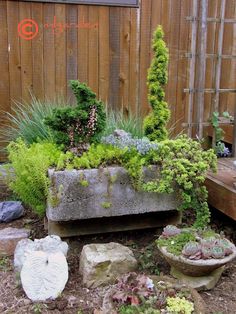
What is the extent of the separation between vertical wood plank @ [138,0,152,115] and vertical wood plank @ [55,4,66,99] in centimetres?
77

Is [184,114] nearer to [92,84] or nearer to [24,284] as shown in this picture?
[92,84]

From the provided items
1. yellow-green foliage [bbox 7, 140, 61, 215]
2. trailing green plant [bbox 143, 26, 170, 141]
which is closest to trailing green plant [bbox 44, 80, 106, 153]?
yellow-green foliage [bbox 7, 140, 61, 215]

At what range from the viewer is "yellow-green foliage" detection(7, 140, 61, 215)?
2896 millimetres

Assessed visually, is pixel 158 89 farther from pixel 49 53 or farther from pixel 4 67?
pixel 4 67

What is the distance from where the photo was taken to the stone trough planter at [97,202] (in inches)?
112

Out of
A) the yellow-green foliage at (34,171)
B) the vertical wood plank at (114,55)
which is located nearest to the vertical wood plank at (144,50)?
the vertical wood plank at (114,55)

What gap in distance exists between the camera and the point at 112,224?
3127 millimetres

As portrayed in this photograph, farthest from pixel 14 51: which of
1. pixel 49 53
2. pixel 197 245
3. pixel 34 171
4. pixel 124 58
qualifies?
pixel 197 245

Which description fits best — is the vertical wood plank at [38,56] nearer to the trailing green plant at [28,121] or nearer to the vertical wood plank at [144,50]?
the trailing green plant at [28,121]

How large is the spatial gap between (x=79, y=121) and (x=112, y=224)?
73 cm

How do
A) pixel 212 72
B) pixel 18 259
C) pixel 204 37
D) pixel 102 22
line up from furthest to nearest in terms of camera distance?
pixel 212 72 → pixel 102 22 → pixel 204 37 → pixel 18 259

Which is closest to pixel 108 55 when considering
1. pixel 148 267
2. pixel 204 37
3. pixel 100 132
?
pixel 204 37

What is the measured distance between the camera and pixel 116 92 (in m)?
4.61

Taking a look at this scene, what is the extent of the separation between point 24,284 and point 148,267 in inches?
30.3
